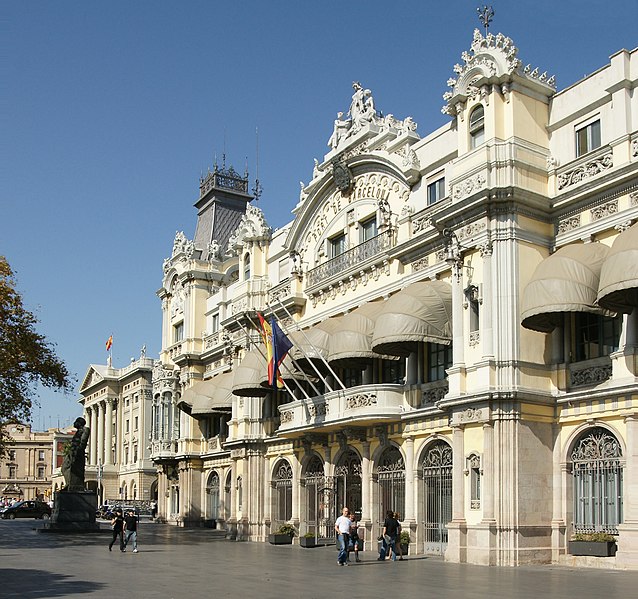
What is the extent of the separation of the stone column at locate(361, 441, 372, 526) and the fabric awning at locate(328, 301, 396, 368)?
3328mm

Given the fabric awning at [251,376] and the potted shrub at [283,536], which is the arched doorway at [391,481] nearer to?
the potted shrub at [283,536]

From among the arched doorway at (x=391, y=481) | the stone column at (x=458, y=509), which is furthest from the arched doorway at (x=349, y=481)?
the stone column at (x=458, y=509)

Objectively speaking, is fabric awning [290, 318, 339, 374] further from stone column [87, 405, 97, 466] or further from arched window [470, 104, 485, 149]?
stone column [87, 405, 97, 466]

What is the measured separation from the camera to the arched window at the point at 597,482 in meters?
26.1

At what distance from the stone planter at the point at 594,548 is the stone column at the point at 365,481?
1059 centimetres

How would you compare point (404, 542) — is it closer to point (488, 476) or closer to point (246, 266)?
point (488, 476)

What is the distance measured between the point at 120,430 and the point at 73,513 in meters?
62.5

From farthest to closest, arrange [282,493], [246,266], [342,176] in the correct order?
1. [246,266]
2. [282,493]
3. [342,176]

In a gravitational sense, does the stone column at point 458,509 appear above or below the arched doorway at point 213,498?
above

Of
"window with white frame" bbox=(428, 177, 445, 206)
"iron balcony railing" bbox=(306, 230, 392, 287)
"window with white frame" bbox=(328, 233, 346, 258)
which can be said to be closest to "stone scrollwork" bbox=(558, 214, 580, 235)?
"window with white frame" bbox=(428, 177, 445, 206)

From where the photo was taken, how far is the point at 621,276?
957 inches

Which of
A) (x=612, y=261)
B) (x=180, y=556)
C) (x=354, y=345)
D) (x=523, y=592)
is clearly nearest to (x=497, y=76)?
(x=612, y=261)

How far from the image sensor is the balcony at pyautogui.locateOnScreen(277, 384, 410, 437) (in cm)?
3400

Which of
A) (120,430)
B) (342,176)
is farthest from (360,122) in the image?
(120,430)
